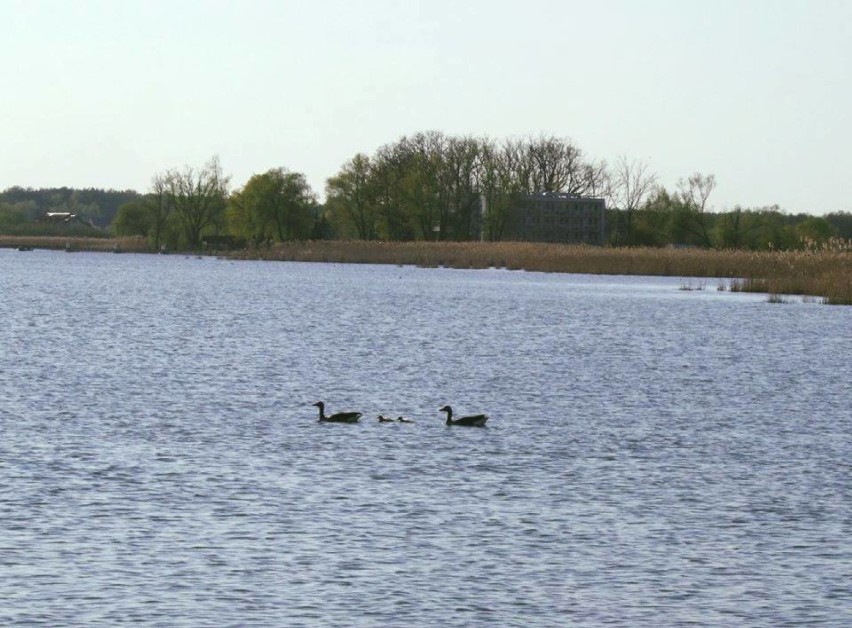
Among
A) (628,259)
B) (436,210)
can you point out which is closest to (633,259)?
(628,259)

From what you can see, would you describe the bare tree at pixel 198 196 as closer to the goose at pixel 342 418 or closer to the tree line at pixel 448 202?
the tree line at pixel 448 202

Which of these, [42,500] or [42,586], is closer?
[42,586]

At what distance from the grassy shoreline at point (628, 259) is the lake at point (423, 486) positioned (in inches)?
980

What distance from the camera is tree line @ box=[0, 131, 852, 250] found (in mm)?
144875

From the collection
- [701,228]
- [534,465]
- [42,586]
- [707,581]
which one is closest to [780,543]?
[707,581]

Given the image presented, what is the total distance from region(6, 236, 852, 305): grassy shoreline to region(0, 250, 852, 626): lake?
2490 cm

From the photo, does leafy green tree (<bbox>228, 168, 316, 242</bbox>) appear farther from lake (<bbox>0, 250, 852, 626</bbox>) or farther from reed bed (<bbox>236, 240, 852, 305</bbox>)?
lake (<bbox>0, 250, 852, 626</bbox>)

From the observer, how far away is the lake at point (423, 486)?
1445 cm

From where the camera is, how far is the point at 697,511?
19.0 metres

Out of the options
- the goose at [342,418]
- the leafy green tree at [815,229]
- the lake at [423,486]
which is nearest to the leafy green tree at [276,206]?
the leafy green tree at [815,229]

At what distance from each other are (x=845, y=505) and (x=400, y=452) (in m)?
7.35

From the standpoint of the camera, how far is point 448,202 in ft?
479

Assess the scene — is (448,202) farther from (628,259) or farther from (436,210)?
(628,259)

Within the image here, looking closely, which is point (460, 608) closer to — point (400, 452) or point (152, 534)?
point (152, 534)
